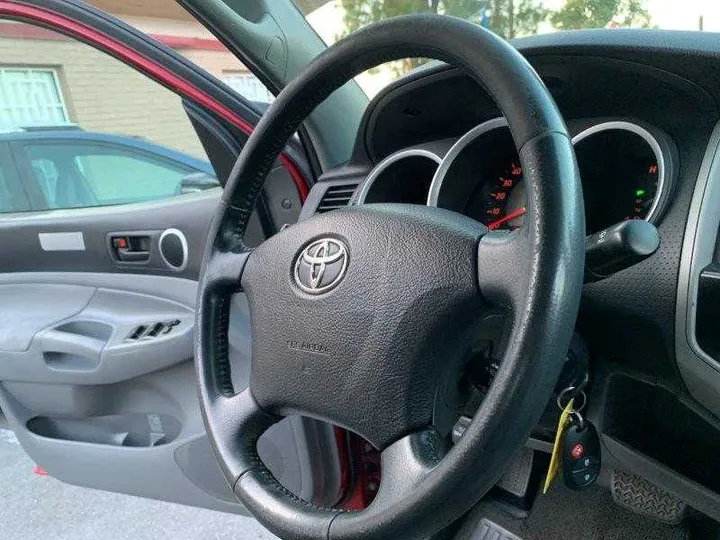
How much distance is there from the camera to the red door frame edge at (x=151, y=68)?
4.26ft

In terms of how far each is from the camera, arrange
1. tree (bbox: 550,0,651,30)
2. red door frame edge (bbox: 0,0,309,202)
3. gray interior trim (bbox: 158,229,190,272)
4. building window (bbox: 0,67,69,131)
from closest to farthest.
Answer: tree (bbox: 550,0,651,30) < red door frame edge (bbox: 0,0,309,202) < gray interior trim (bbox: 158,229,190,272) < building window (bbox: 0,67,69,131)

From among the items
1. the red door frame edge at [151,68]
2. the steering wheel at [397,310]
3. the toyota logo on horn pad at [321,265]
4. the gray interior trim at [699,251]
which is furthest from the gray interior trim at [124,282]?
the gray interior trim at [699,251]

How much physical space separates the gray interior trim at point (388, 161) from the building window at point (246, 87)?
311 millimetres

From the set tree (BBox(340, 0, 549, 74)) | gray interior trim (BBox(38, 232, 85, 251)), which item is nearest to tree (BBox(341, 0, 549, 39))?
tree (BBox(340, 0, 549, 74))

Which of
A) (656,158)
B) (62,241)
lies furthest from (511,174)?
(62,241)

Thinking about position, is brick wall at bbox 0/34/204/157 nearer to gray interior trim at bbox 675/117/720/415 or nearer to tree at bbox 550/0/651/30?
tree at bbox 550/0/651/30

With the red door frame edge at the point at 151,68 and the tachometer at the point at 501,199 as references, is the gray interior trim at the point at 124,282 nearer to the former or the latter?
the red door frame edge at the point at 151,68

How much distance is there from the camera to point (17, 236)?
1794 millimetres

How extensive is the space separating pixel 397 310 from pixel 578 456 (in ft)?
1.27

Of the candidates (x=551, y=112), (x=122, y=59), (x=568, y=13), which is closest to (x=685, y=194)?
(x=551, y=112)

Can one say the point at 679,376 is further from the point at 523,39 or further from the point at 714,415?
the point at 523,39

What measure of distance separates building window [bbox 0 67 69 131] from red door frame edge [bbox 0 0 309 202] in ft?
3.25

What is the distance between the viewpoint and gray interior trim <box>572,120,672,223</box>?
87 centimetres

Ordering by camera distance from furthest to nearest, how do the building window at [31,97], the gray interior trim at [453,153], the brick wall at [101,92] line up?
the building window at [31,97] → the brick wall at [101,92] → the gray interior trim at [453,153]
